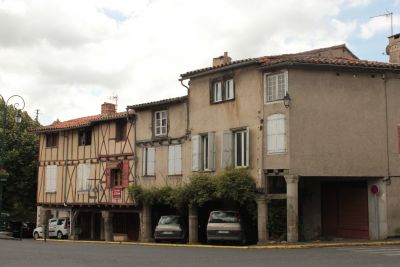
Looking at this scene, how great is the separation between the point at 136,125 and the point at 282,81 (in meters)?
11.1

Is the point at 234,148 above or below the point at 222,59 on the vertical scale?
below

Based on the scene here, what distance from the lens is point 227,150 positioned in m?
26.6

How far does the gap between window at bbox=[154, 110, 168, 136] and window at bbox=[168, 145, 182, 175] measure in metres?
1.21

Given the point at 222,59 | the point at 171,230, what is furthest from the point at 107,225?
the point at 222,59

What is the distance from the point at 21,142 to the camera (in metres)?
45.1

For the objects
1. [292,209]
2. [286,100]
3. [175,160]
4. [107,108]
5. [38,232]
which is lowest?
[38,232]

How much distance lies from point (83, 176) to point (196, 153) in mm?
11194

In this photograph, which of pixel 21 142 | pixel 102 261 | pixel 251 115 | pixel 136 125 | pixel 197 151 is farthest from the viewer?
pixel 21 142

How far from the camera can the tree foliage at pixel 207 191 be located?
25141mm

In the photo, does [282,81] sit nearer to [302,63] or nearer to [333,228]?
[302,63]

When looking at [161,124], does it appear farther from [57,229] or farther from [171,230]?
[57,229]

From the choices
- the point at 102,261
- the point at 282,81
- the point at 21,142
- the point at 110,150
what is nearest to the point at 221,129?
the point at 282,81

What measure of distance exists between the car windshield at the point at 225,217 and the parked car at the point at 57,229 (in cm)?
1548

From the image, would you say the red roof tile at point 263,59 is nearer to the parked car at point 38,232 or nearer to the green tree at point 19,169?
the parked car at point 38,232
